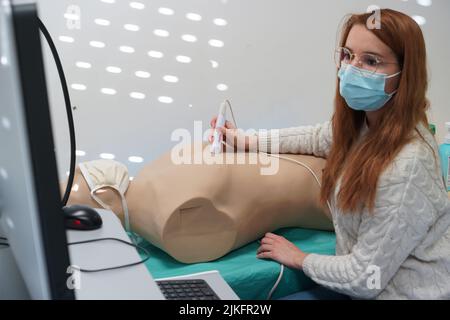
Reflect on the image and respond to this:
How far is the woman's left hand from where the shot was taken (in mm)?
1274

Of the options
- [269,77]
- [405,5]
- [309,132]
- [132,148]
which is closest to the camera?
[309,132]

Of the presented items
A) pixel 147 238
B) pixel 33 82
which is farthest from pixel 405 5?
pixel 33 82

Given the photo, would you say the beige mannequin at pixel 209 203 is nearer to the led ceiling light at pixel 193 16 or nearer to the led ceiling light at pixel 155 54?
the led ceiling light at pixel 155 54

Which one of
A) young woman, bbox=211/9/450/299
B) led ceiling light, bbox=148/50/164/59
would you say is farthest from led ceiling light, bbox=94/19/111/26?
young woman, bbox=211/9/450/299

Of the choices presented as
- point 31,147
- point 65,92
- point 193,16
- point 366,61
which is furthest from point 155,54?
Answer: point 31,147

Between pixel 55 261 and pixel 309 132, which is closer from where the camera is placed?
pixel 55 261

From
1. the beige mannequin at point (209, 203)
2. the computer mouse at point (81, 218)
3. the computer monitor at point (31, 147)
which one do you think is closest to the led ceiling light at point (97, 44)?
the beige mannequin at point (209, 203)

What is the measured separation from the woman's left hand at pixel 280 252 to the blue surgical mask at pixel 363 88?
413 millimetres

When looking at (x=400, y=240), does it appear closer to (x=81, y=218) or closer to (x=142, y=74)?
(x=81, y=218)

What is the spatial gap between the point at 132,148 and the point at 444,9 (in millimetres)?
1376

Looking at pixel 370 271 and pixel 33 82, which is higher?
pixel 33 82

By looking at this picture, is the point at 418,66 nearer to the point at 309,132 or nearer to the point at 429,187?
the point at 429,187

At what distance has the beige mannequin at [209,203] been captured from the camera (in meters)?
1.27

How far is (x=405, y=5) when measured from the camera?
1.90m
